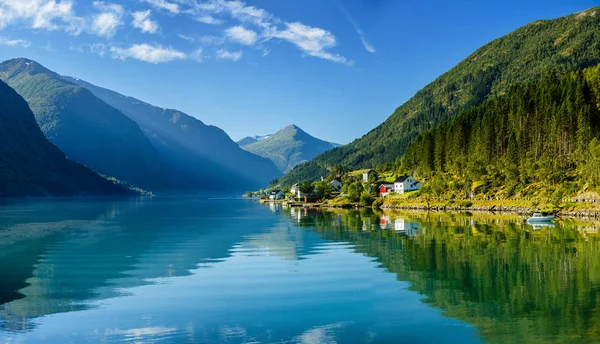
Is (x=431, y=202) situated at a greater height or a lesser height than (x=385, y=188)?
lesser

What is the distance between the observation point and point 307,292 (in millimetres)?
28906

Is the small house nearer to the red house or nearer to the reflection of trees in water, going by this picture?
the red house

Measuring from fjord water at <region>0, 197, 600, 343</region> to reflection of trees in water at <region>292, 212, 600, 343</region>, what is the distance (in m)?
0.09

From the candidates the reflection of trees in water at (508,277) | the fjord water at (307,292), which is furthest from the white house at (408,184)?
the fjord water at (307,292)

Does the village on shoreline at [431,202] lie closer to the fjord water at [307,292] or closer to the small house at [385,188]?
the small house at [385,188]

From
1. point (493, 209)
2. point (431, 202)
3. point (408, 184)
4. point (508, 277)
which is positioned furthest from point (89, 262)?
point (408, 184)

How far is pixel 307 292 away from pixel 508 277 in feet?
45.4

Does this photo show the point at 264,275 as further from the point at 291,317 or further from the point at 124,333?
the point at 124,333

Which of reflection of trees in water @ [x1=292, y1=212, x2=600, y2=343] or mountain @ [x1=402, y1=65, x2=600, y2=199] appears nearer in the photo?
reflection of trees in water @ [x1=292, y1=212, x2=600, y2=343]

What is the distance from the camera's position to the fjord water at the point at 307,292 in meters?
20.7

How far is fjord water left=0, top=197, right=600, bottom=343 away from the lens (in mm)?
20672

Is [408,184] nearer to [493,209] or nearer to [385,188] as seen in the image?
[385,188]

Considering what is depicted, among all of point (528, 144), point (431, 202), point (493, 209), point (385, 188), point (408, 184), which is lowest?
point (493, 209)

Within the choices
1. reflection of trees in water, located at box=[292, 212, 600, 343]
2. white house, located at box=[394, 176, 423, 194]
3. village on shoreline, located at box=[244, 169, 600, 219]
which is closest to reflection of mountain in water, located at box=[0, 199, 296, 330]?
reflection of trees in water, located at box=[292, 212, 600, 343]
